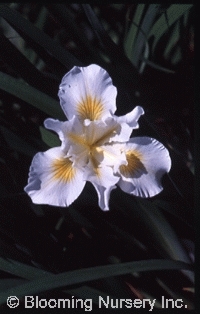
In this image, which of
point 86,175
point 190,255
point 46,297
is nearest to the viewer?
point 86,175

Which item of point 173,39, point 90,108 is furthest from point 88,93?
point 173,39

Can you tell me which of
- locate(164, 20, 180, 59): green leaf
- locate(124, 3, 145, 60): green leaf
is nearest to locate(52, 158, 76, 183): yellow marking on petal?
locate(124, 3, 145, 60): green leaf

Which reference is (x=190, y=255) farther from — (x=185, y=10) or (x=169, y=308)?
(x=185, y=10)

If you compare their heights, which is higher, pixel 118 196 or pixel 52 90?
pixel 52 90

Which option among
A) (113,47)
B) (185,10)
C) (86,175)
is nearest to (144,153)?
(86,175)

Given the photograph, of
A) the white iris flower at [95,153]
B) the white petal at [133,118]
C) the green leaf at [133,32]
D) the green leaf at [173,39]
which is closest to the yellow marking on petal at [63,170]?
the white iris flower at [95,153]

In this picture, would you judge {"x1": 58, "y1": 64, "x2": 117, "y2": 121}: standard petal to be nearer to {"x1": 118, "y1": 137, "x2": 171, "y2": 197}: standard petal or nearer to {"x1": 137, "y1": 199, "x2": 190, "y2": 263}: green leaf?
{"x1": 118, "y1": 137, "x2": 171, "y2": 197}: standard petal

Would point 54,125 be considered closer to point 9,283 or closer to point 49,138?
point 49,138
